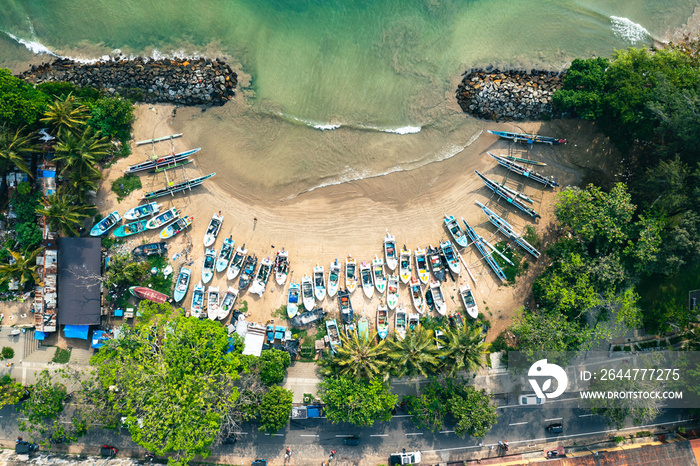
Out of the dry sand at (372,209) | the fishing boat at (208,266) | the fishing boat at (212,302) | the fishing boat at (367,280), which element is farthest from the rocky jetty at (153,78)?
the fishing boat at (367,280)

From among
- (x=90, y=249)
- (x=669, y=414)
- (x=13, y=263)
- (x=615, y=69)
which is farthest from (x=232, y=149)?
(x=669, y=414)

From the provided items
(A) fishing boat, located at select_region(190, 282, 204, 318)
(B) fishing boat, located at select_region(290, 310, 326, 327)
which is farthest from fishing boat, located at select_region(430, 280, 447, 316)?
(A) fishing boat, located at select_region(190, 282, 204, 318)

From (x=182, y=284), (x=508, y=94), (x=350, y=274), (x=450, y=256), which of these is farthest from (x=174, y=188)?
(x=508, y=94)

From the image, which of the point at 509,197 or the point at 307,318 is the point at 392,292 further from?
the point at 509,197

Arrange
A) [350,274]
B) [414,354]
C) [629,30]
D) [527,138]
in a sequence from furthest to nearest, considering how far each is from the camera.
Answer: [629,30] → [527,138] → [350,274] → [414,354]

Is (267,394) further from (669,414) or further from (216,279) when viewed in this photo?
(669,414)

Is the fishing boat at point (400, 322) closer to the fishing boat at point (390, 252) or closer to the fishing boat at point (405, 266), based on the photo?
the fishing boat at point (405, 266)
